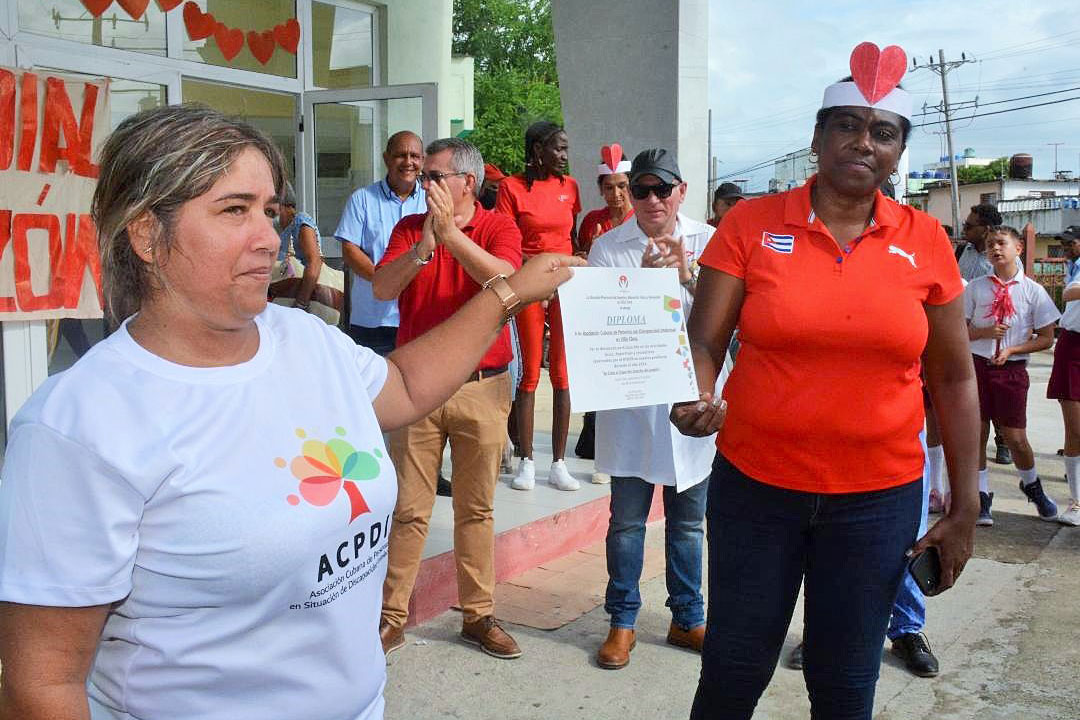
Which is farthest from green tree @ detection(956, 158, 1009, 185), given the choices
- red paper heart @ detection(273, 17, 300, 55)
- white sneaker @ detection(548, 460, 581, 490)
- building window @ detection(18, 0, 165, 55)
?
white sneaker @ detection(548, 460, 581, 490)

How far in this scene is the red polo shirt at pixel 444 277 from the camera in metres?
4.20

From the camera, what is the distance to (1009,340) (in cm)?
721

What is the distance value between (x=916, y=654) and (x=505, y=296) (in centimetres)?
307

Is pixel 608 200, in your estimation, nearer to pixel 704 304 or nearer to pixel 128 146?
pixel 704 304

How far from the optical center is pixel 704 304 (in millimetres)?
2803

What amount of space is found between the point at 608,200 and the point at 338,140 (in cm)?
316

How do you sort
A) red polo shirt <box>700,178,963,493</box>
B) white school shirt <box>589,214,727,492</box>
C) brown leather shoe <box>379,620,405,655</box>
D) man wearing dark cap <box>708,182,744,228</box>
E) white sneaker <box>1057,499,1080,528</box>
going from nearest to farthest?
red polo shirt <box>700,178,963,493</box>, white school shirt <box>589,214,727,492</box>, brown leather shoe <box>379,620,405,655</box>, white sneaker <box>1057,499,1080,528</box>, man wearing dark cap <box>708,182,744,228</box>

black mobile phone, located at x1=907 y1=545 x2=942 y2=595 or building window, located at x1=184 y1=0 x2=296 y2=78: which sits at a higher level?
building window, located at x1=184 y1=0 x2=296 y2=78

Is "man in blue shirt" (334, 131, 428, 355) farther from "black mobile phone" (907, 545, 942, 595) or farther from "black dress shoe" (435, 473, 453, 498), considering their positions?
"black mobile phone" (907, 545, 942, 595)

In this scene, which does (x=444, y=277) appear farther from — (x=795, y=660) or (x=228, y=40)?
(x=228, y=40)

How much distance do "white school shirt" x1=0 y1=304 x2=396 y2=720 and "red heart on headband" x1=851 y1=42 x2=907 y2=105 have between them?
5.65ft

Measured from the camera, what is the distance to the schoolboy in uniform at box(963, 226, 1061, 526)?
7.15 metres

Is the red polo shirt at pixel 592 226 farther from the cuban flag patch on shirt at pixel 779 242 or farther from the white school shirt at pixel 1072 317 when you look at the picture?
the cuban flag patch on shirt at pixel 779 242

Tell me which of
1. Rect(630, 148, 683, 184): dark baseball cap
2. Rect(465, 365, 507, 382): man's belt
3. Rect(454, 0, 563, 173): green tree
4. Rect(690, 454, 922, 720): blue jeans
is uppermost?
Rect(454, 0, 563, 173): green tree
